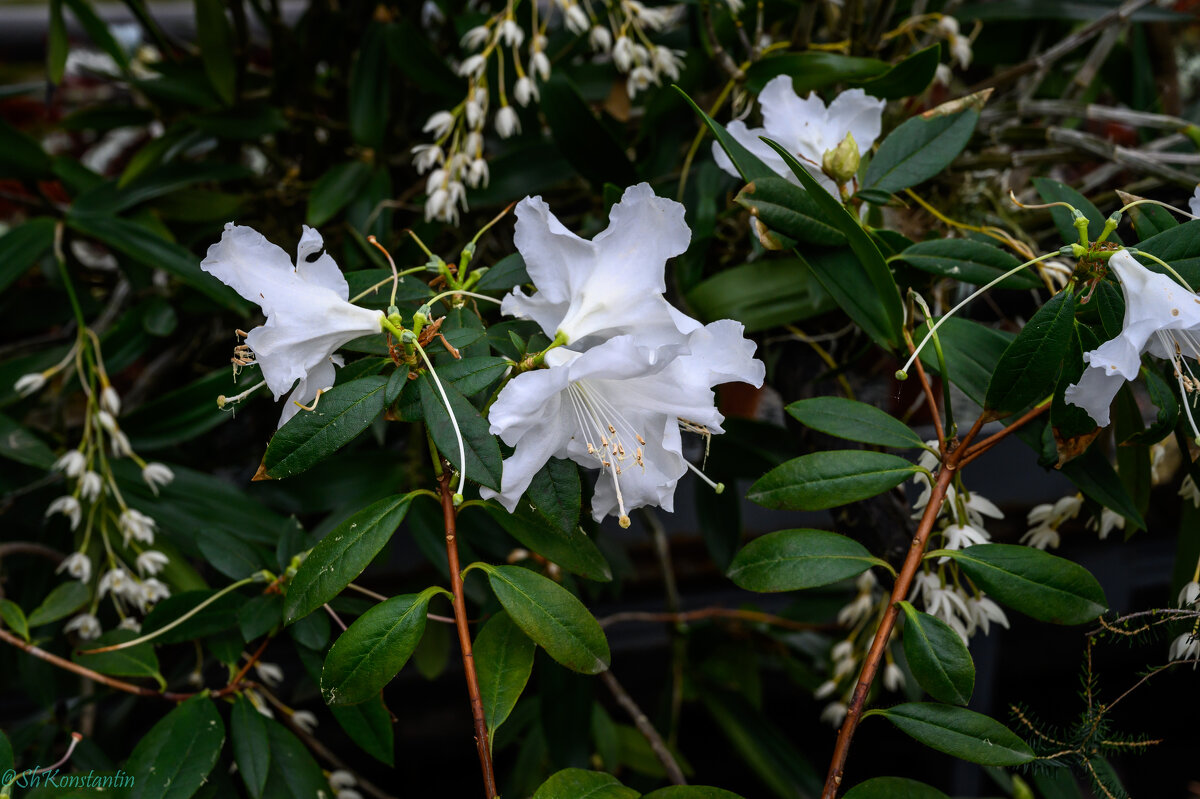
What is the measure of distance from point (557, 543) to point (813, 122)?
0.40m

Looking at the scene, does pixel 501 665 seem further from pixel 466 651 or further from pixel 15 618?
pixel 15 618

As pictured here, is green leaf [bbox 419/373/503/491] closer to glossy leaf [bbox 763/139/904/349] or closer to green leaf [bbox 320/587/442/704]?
green leaf [bbox 320/587/442/704]

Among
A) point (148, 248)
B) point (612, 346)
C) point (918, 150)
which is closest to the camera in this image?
point (612, 346)

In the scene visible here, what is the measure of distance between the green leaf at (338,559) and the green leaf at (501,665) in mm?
101

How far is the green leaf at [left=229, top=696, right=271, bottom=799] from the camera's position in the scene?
62 centimetres

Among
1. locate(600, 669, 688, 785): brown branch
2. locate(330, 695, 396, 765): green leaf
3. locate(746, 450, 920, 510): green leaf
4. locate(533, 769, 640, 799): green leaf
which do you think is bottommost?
locate(600, 669, 688, 785): brown branch

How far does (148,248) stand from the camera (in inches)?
34.6

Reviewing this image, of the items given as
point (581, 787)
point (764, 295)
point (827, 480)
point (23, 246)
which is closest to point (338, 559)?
point (581, 787)

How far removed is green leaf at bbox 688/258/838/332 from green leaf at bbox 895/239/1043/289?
13 centimetres

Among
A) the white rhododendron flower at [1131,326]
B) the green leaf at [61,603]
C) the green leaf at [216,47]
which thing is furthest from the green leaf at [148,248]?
the white rhododendron flower at [1131,326]

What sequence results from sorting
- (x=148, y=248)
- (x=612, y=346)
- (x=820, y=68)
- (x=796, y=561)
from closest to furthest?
1. (x=612, y=346)
2. (x=796, y=561)
3. (x=820, y=68)
4. (x=148, y=248)

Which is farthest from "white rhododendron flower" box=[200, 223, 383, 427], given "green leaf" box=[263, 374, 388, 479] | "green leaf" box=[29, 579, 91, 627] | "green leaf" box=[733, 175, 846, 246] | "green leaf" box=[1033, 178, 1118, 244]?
"green leaf" box=[1033, 178, 1118, 244]

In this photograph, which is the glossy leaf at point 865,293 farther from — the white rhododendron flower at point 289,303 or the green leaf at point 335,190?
the green leaf at point 335,190

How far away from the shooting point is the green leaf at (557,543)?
0.54 meters
